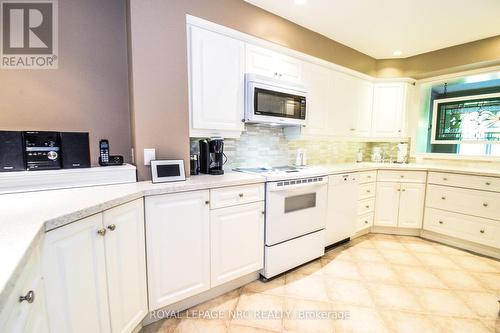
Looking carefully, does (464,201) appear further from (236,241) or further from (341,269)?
(236,241)

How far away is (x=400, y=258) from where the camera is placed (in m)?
2.46

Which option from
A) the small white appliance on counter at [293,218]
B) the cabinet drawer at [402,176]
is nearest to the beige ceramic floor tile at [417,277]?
the small white appliance on counter at [293,218]

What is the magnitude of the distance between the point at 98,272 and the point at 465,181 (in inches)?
143

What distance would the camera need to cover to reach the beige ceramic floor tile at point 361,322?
1.51m

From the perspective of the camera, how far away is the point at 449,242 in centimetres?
282

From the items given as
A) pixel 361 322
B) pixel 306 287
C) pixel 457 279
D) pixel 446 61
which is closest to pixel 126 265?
pixel 306 287

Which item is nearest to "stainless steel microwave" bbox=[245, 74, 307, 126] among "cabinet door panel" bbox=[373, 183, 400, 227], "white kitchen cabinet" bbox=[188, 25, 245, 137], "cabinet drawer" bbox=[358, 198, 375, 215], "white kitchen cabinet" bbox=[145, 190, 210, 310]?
"white kitchen cabinet" bbox=[188, 25, 245, 137]

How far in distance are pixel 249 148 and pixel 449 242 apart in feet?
9.20

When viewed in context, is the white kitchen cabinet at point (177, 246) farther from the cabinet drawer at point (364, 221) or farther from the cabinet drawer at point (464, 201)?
the cabinet drawer at point (464, 201)

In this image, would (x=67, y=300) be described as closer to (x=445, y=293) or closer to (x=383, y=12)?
(x=445, y=293)

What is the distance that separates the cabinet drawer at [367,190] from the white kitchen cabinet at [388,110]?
2.90ft

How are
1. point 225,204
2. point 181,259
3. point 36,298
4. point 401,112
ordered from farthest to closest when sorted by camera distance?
point 401,112 < point 225,204 < point 181,259 < point 36,298

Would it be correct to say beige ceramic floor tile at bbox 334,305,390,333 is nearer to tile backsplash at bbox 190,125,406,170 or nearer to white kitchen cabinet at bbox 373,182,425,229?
tile backsplash at bbox 190,125,406,170

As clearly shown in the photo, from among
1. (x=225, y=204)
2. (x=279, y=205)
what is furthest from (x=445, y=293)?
(x=225, y=204)
